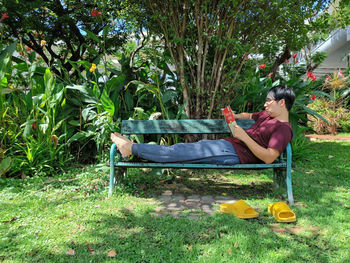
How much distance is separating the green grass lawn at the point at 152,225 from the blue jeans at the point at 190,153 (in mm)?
442

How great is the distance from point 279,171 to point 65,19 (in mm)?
5121

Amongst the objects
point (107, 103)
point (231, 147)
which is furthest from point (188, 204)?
point (107, 103)

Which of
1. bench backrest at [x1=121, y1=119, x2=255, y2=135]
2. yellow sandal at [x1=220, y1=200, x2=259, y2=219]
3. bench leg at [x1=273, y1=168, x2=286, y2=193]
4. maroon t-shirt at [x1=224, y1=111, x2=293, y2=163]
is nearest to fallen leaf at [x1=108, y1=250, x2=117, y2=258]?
yellow sandal at [x1=220, y1=200, x2=259, y2=219]

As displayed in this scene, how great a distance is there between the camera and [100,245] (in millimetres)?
1893

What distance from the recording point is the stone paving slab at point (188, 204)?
97.1 inches

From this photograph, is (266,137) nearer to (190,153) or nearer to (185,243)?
(190,153)

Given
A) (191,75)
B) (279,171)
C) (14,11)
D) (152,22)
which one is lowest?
(279,171)

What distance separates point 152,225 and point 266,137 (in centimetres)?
135

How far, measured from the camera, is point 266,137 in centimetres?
272

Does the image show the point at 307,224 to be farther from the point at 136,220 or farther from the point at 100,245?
the point at 100,245

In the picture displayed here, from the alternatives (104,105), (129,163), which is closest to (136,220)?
(129,163)

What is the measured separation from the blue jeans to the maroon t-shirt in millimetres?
86

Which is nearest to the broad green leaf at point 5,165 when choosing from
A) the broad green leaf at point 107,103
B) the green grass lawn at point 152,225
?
the green grass lawn at point 152,225

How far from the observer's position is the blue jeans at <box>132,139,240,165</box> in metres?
2.72
